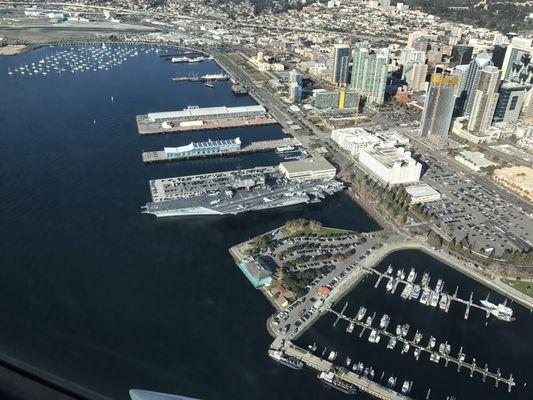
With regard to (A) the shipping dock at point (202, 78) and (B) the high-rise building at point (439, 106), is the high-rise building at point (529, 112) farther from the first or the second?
(A) the shipping dock at point (202, 78)

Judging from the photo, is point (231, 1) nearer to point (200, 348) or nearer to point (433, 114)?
point (433, 114)

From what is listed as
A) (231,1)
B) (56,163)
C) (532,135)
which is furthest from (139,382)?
(231,1)

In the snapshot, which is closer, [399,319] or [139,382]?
[139,382]

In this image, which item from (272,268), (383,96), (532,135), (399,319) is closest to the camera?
(399,319)

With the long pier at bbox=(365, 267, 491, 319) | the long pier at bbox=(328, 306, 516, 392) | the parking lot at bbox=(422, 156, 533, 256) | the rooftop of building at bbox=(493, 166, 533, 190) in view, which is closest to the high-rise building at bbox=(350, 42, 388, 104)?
the parking lot at bbox=(422, 156, 533, 256)

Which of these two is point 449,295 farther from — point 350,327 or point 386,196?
point 386,196

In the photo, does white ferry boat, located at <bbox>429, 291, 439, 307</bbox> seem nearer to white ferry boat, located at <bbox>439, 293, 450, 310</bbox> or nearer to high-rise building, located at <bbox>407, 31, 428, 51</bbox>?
white ferry boat, located at <bbox>439, 293, 450, 310</bbox>

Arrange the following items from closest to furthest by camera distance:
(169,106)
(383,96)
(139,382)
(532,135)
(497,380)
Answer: (139,382), (497,380), (532,135), (169,106), (383,96)

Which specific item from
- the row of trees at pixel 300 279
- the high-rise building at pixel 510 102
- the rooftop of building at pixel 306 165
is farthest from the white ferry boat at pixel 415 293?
the high-rise building at pixel 510 102
